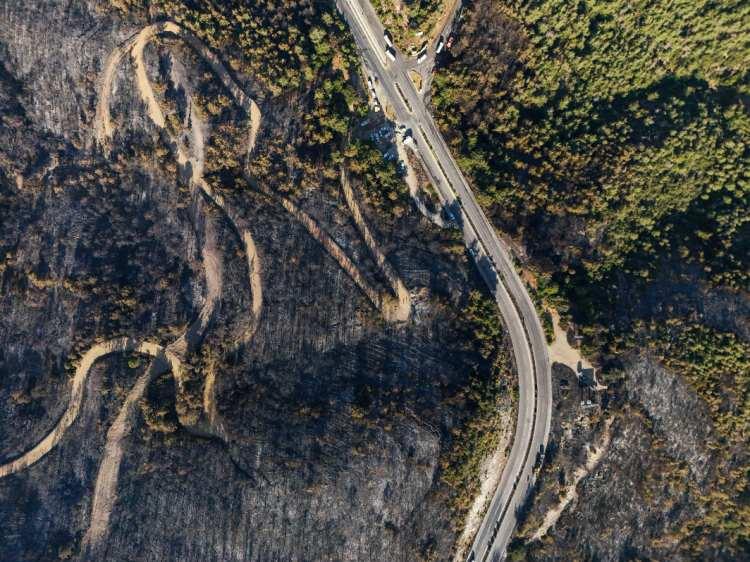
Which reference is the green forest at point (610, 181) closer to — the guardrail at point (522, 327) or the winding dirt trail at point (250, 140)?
the guardrail at point (522, 327)

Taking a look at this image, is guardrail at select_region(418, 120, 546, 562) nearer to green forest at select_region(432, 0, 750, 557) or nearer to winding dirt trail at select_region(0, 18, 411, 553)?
green forest at select_region(432, 0, 750, 557)

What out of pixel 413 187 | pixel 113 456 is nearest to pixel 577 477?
pixel 413 187

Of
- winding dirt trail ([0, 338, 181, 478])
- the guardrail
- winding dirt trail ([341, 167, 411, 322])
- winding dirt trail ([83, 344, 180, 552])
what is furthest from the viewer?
the guardrail

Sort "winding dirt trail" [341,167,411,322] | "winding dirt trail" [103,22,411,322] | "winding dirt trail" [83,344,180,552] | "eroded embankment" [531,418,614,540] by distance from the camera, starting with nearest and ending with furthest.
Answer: "winding dirt trail" [83,344,180,552] < "winding dirt trail" [103,22,411,322] < "winding dirt trail" [341,167,411,322] < "eroded embankment" [531,418,614,540]

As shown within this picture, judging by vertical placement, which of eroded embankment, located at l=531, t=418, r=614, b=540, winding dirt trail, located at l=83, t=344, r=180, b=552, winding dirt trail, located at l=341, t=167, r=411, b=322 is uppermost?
winding dirt trail, located at l=341, t=167, r=411, b=322

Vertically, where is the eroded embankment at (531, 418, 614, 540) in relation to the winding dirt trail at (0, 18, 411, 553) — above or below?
below

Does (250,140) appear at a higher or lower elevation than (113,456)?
higher

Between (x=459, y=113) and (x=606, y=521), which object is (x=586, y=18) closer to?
(x=459, y=113)

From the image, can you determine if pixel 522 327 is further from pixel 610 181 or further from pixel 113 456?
pixel 113 456

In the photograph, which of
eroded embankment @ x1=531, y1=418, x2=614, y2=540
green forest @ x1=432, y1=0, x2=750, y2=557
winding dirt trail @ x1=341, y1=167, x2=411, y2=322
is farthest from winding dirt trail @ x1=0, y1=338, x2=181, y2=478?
eroded embankment @ x1=531, y1=418, x2=614, y2=540
